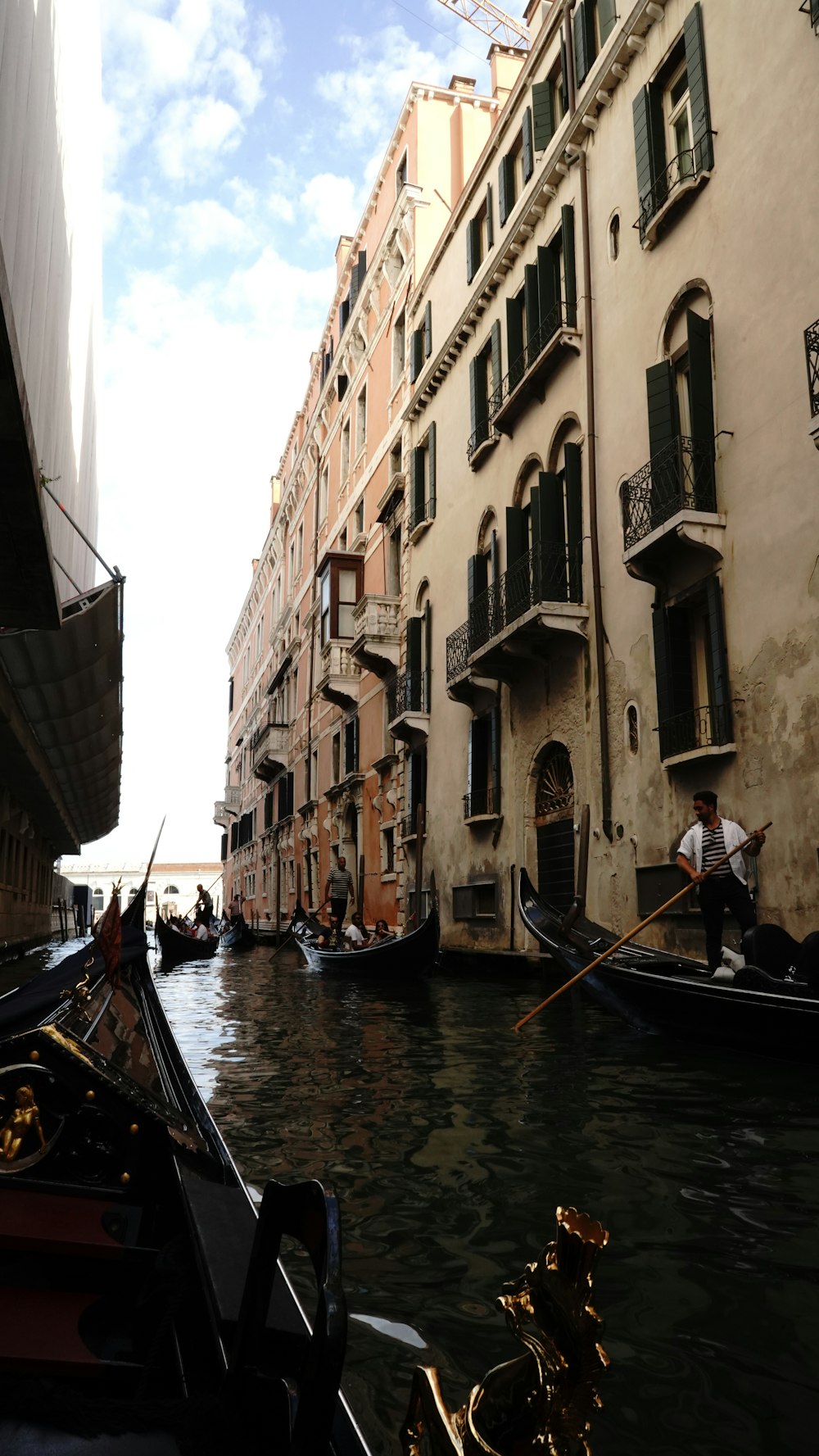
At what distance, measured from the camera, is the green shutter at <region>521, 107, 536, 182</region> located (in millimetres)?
12227

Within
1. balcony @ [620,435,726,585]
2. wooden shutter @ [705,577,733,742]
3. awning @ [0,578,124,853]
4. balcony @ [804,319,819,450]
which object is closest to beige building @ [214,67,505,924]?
awning @ [0,578,124,853]

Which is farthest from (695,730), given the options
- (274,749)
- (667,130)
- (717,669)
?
(274,749)

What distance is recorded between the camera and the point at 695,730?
8.16m

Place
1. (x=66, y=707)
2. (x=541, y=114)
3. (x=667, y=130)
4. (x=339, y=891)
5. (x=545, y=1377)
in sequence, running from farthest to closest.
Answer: (x=339, y=891) < (x=66, y=707) < (x=541, y=114) < (x=667, y=130) < (x=545, y=1377)

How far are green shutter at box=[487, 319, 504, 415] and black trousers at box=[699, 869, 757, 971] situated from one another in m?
7.91

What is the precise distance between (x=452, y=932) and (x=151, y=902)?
216 ft

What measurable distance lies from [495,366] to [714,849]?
855 centimetres

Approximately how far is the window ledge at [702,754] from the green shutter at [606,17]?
714cm

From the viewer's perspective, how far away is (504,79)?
1609 cm

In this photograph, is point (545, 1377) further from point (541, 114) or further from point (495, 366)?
point (495, 366)

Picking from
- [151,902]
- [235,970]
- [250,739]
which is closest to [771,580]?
[235,970]

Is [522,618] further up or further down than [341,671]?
further down

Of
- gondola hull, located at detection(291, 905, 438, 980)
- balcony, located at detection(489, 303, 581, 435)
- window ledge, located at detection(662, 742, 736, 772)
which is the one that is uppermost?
balcony, located at detection(489, 303, 581, 435)

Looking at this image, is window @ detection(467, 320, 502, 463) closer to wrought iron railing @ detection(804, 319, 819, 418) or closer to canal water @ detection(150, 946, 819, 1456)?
wrought iron railing @ detection(804, 319, 819, 418)
